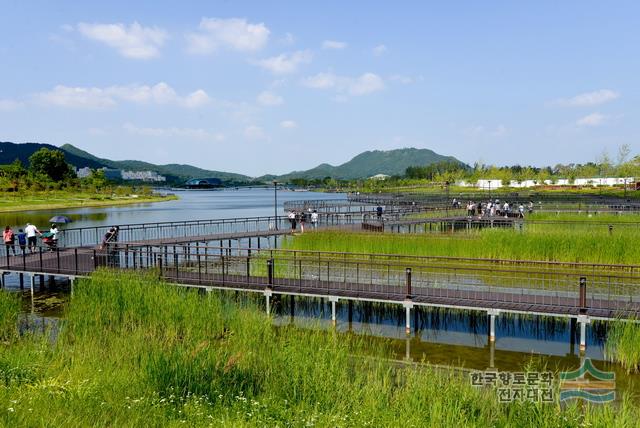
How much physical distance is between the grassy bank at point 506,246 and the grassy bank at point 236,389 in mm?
13274

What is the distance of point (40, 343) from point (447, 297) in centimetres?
1053

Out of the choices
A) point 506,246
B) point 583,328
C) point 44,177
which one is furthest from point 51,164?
point 583,328

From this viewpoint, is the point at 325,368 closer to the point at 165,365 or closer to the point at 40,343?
the point at 165,365

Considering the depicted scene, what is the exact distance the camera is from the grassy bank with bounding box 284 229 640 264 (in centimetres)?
2173

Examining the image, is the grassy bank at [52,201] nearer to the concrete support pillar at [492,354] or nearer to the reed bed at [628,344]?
the concrete support pillar at [492,354]

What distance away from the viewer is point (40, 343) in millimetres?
10414

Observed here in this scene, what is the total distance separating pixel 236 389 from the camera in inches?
332

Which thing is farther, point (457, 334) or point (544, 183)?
point (544, 183)

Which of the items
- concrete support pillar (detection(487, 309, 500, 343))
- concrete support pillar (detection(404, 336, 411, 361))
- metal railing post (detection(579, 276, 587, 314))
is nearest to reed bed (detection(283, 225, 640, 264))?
concrete support pillar (detection(404, 336, 411, 361))

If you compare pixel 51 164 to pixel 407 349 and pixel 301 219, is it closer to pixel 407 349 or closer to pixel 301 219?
pixel 301 219

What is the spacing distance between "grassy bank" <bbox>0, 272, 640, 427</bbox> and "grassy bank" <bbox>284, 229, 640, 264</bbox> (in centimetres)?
1327

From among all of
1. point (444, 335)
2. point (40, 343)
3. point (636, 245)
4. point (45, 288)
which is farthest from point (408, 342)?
point (45, 288)

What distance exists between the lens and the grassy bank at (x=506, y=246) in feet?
A: 71.3

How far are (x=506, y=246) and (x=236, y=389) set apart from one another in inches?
712
